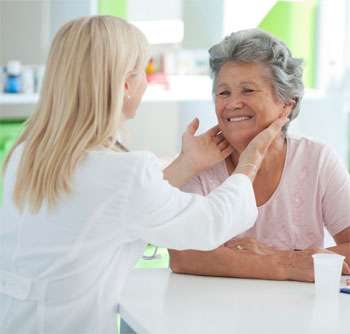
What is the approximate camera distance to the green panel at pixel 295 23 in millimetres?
4145

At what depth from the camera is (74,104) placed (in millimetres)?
1471

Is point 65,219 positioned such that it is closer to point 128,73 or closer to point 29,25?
point 128,73

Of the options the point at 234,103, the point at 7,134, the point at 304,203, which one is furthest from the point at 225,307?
the point at 7,134

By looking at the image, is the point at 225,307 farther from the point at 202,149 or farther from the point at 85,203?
the point at 202,149

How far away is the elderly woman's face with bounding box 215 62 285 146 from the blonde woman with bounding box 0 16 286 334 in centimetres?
51

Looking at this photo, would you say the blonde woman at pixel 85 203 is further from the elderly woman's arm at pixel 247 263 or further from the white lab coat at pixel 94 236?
the elderly woman's arm at pixel 247 263

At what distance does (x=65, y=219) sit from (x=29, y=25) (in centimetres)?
256

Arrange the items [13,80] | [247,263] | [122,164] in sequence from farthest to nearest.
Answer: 1. [13,80]
2. [247,263]
3. [122,164]

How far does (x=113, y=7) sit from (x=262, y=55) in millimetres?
1863

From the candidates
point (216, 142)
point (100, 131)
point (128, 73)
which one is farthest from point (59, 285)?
point (216, 142)

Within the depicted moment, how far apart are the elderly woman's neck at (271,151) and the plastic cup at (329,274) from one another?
1.69 feet

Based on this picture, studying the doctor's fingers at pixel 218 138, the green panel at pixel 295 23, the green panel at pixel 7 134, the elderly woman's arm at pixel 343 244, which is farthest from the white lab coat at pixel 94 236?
the green panel at pixel 295 23

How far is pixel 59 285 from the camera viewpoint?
149 cm

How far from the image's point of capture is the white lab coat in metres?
1.45
